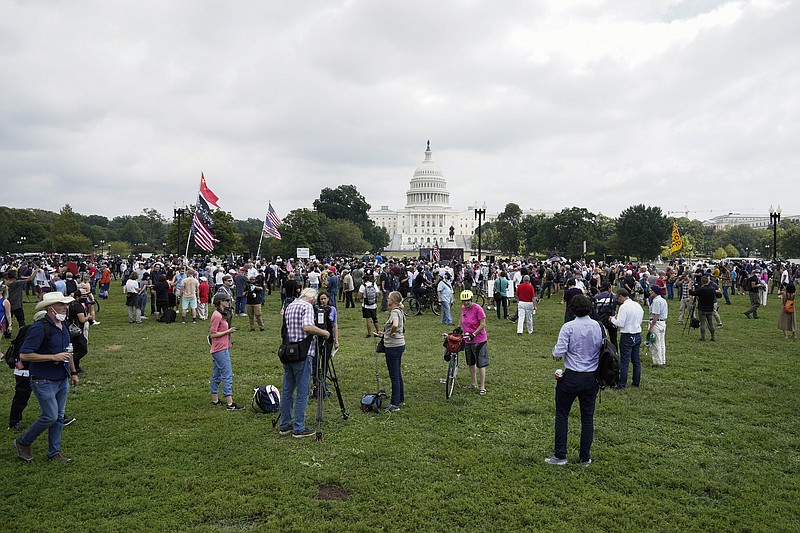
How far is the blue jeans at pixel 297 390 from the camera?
6641 mm

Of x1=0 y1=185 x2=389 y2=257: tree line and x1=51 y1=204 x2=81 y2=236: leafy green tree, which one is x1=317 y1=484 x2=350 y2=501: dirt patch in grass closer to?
x1=0 y1=185 x2=389 y2=257: tree line

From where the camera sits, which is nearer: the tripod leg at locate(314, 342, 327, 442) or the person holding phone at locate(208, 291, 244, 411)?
the tripod leg at locate(314, 342, 327, 442)

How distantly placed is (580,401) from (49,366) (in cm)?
608

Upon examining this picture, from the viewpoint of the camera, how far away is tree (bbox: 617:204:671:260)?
61.8 m

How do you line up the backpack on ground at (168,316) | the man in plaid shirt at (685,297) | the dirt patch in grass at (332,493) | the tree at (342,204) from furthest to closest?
1. the tree at (342,204)
2. the man in plaid shirt at (685,297)
3. the backpack on ground at (168,316)
4. the dirt patch in grass at (332,493)

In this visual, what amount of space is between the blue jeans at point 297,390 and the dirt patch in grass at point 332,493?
1.42 metres

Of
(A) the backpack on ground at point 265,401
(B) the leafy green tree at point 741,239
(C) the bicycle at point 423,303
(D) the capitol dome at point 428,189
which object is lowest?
(A) the backpack on ground at point 265,401

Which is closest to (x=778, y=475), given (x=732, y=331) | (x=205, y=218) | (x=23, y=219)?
(x=732, y=331)

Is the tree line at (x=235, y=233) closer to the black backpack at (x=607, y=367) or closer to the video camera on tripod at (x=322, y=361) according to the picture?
the video camera on tripod at (x=322, y=361)

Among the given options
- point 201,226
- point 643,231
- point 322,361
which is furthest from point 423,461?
point 643,231

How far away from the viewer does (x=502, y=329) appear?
1577 centimetres

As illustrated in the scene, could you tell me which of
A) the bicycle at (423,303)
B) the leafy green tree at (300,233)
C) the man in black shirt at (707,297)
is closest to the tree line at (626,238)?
the leafy green tree at (300,233)

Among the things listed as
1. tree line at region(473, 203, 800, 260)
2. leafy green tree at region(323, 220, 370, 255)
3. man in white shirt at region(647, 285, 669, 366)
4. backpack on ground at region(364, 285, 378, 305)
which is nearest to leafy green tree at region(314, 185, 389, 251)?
leafy green tree at region(323, 220, 370, 255)

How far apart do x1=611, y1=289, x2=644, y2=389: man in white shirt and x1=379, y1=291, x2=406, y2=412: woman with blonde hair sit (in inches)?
151
